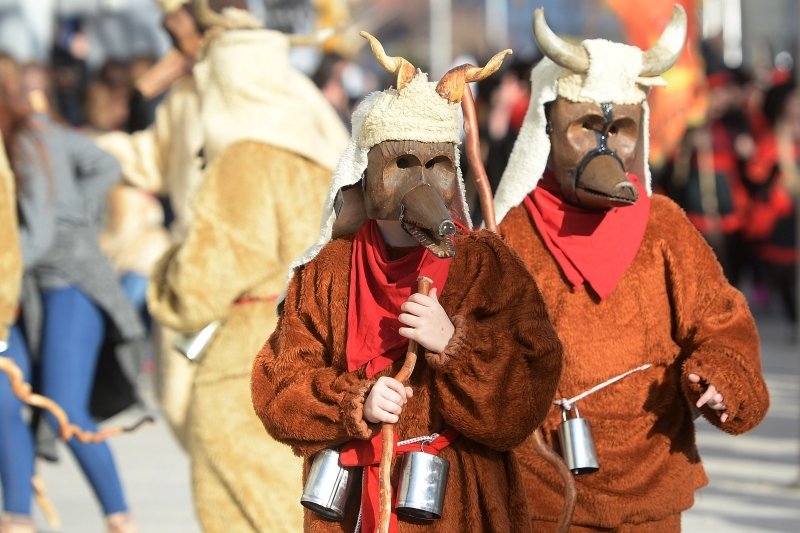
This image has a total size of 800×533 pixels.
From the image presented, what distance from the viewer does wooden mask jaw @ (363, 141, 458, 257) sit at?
3709 millimetres

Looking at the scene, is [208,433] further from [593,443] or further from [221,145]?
[593,443]

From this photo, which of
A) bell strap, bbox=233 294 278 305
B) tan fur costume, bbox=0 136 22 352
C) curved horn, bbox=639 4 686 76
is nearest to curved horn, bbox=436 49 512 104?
curved horn, bbox=639 4 686 76

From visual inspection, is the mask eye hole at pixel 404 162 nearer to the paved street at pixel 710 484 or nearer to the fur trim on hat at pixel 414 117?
the fur trim on hat at pixel 414 117

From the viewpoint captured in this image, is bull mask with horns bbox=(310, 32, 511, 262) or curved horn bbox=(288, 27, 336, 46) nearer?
bull mask with horns bbox=(310, 32, 511, 262)

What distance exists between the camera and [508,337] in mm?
3713

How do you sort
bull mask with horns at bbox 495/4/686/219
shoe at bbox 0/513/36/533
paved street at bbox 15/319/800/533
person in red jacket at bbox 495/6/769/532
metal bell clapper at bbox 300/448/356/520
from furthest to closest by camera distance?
paved street at bbox 15/319/800/533 → shoe at bbox 0/513/36/533 → bull mask with horns at bbox 495/4/686/219 → person in red jacket at bbox 495/6/769/532 → metal bell clapper at bbox 300/448/356/520

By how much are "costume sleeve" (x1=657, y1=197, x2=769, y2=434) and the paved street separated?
3066 mm

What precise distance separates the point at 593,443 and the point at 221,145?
209 centimetres

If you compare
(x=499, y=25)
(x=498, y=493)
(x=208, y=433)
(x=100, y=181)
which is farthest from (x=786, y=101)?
(x=499, y=25)

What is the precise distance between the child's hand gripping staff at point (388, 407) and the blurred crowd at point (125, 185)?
3286 millimetres

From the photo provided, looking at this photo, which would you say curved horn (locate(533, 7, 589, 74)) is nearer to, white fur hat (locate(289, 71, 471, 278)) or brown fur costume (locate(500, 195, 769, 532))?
brown fur costume (locate(500, 195, 769, 532))

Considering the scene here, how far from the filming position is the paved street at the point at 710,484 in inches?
304

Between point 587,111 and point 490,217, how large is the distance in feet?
1.34

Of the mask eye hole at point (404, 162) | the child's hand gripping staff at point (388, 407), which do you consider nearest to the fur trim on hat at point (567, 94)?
the mask eye hole at point (404, 162)
